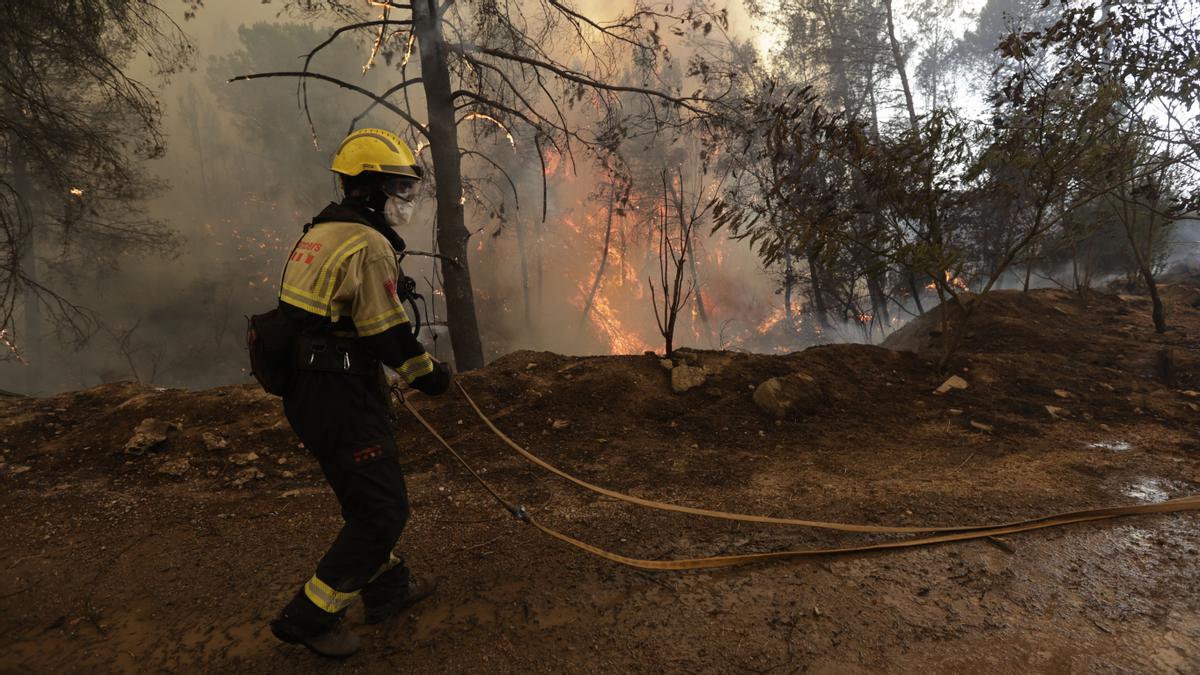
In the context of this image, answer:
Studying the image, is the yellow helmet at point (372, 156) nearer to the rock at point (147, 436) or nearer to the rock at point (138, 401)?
the rock at point (147, 436)

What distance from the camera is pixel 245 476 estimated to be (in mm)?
3791

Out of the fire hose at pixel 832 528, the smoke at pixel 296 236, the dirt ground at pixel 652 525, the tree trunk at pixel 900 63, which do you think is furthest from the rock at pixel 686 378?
the smoke at pixel 296 236

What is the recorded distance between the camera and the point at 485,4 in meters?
6.56

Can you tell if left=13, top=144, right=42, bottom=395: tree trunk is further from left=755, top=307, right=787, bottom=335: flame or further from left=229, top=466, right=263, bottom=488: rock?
left=755, top=307, right=787, bottom=335: flame

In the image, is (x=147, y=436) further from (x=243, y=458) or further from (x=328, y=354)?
(x=328, y=354)

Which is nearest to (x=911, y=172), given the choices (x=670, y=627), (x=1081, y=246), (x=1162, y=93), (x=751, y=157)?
(x=1162, y=93)

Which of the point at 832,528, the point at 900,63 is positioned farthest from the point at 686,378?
the point at 900,63

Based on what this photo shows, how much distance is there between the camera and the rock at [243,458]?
13.0ft

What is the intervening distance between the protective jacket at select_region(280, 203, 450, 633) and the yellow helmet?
9.4 inches

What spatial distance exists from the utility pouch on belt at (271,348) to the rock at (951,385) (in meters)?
5.75

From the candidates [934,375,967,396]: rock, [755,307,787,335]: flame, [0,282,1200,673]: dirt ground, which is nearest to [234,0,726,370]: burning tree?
[0,282,1200,673]: dirt ground

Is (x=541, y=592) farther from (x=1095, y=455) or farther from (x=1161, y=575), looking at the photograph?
(x=1095, y=455)

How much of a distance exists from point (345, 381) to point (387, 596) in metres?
1.00

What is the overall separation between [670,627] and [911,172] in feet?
16.9
